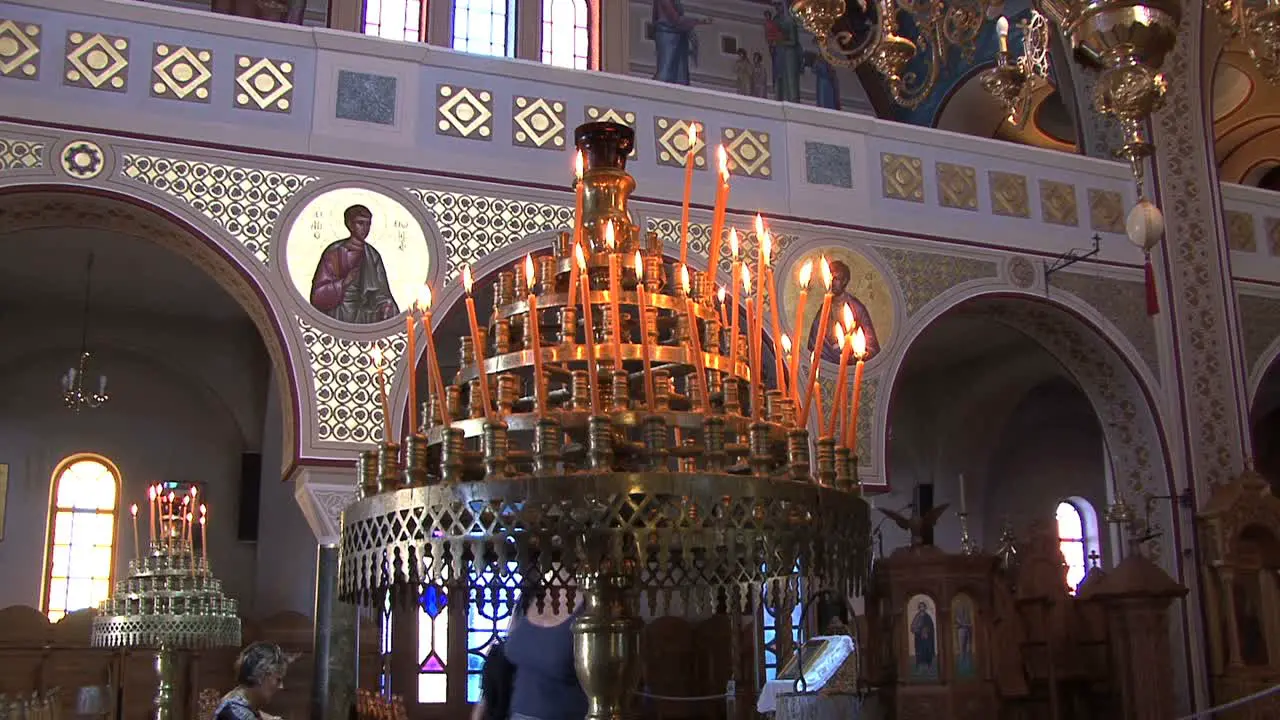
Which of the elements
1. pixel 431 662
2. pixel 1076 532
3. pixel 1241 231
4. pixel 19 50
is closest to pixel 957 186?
pixel 1241 231

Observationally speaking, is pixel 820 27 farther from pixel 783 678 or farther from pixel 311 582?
pixel 311 582

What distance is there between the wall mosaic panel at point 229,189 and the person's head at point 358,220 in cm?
36

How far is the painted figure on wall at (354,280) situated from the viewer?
8.87 m

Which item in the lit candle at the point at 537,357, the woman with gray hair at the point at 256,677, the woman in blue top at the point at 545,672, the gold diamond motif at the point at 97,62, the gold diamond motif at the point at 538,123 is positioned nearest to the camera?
the lit candle at the point at 537,357

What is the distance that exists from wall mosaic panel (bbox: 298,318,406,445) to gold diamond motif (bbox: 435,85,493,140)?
1.62 meters

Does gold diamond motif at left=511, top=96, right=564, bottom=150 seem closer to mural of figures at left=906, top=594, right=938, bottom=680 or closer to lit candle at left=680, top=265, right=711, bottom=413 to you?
mural of figures at left=906, top=594, right=938, bottom=680

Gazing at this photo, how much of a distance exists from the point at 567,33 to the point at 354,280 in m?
5.11

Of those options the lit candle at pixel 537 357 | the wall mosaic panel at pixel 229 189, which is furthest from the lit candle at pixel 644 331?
the wall mosaic panel at pixel 229 189

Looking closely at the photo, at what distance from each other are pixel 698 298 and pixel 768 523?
743mm

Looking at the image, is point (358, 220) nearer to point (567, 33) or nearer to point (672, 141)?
point (672, 141)

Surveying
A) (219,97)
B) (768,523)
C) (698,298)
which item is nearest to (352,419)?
(219,97)

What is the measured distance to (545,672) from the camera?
13.1 ft

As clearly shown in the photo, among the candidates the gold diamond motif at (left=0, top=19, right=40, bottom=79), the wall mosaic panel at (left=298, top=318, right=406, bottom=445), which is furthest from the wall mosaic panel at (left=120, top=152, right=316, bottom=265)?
the gold diamond motif at (left=0, top=19, right=40, bottom=79)

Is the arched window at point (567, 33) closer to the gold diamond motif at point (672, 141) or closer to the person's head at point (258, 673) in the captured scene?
the gold diamond motif at point (672, 141)
